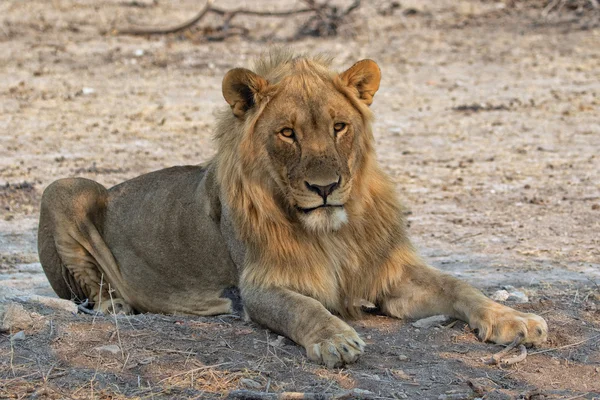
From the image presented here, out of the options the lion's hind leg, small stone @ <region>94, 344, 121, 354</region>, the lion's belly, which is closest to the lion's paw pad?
the lion's belly

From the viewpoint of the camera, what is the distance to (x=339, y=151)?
4.30m

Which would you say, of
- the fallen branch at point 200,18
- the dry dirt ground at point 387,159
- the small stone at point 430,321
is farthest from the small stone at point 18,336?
the fallen branch at point 200,18

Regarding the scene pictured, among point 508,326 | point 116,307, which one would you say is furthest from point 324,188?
point 116,307

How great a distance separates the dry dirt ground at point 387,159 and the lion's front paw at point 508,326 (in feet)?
0.22

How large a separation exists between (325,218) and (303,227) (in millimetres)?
223

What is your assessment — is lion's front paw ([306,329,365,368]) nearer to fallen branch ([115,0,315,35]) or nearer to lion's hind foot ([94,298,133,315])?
lion's hind foot ([94,298,133,315])

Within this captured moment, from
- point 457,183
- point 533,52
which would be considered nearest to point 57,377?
point 457,183

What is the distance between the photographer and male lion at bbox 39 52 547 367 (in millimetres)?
4250

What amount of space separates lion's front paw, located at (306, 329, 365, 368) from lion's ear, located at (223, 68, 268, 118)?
1110 mm

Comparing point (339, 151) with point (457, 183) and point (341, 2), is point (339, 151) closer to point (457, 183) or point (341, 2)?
point (457, 183)

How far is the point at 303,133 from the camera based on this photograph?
4.30 metres

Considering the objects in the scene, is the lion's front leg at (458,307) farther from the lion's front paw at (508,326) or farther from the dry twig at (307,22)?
the dry twig at (307,22)

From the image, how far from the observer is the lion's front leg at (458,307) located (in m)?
4.25

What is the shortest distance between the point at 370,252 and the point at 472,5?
10100mm
